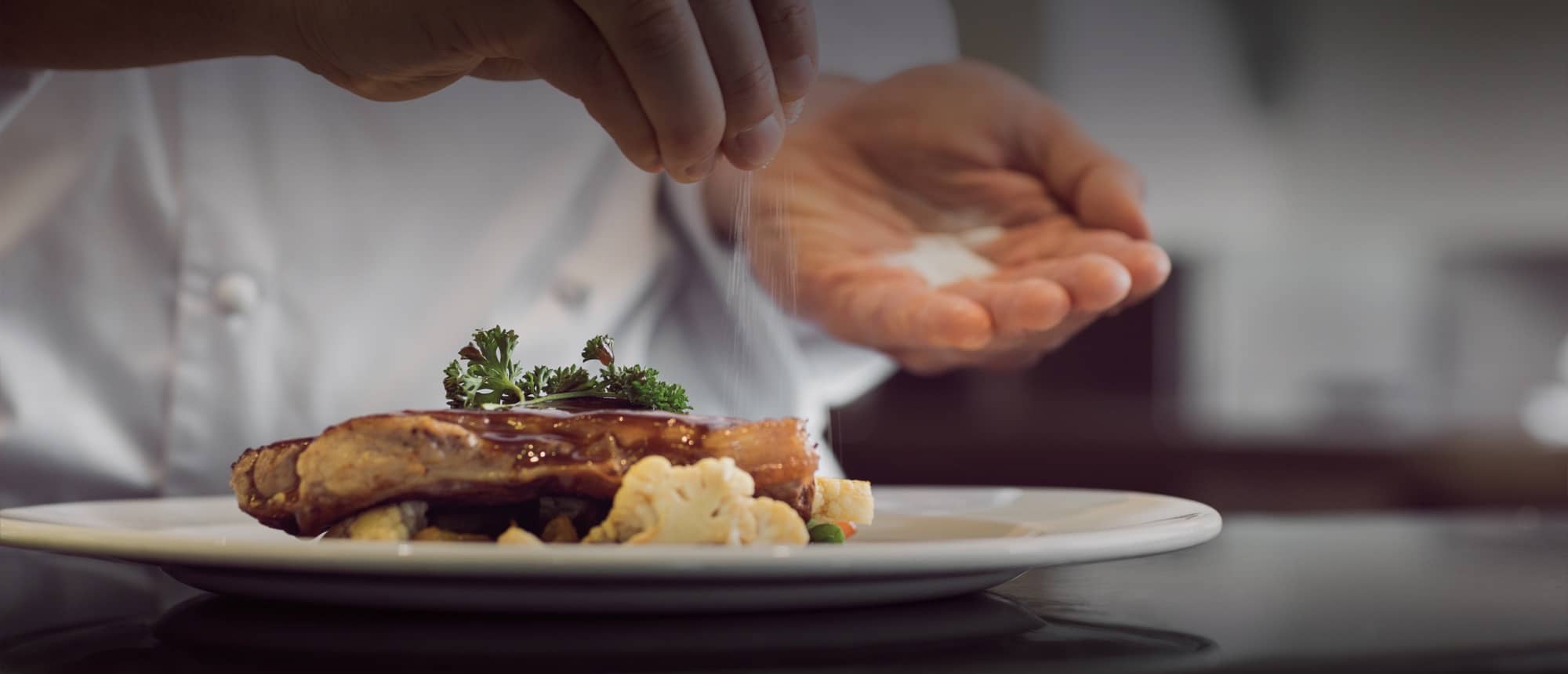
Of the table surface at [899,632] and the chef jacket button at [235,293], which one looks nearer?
the table surface at [899,632]

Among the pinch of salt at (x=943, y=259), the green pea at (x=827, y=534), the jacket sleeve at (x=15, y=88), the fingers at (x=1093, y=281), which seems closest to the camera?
the green pea at (x=827, y=534)

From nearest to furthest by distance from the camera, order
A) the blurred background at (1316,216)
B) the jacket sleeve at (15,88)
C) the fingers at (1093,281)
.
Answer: the jacket sleeve at (15,88), the fingers at (1093,281), the blurred background at (1316,216)

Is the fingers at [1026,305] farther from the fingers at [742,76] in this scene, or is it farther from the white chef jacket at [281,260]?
the fingers at [742,76]

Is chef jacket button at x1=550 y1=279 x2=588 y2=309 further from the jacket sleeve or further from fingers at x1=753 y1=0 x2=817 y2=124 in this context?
fingers at x1=753 y1=0 x2=817 y2=124

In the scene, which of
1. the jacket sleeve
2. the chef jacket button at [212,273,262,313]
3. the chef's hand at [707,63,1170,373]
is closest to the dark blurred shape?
the chef's hand at [707,63,1170,373]

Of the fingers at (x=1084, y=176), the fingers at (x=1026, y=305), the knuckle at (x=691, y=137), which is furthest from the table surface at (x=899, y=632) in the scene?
the fingers at (x=1084, y=176)

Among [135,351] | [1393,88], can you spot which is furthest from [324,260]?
[1393,88]

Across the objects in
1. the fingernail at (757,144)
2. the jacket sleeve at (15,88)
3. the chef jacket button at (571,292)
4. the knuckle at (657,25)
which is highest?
the jacket sleeve at (15,88)

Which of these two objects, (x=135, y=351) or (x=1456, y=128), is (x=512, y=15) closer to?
(x=135, y=351)
